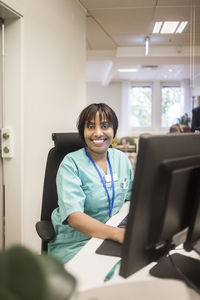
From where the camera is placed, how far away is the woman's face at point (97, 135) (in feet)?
4.92

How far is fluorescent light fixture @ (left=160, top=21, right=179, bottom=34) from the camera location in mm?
4069

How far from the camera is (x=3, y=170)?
205 centimetres

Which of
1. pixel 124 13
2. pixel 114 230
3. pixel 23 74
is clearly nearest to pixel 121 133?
pixel 124 13

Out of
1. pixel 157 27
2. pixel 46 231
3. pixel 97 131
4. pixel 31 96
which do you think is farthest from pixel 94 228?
pixel 157 27

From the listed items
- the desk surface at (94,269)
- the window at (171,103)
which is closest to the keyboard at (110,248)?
the desk surface at (94,269)

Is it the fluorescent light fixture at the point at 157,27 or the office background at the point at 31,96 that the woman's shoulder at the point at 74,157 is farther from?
the fluorescent light fixture at the point at 157,27

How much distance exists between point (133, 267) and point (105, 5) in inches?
130

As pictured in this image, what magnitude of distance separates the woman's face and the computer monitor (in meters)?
0.73

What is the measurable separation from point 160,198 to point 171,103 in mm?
10064

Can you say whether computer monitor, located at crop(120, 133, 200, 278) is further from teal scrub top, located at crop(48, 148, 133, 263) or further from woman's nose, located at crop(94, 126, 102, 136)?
woman's nose, located at crop(94, 126, 102, 136)

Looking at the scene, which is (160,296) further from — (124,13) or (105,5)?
(124,13)

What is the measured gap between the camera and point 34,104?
7.25 ft

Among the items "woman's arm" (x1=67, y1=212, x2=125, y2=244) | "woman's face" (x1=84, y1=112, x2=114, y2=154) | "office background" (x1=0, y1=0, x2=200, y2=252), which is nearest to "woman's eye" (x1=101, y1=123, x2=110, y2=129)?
"woman's face" (x1=84, y1=112, x2=114, y2=154)

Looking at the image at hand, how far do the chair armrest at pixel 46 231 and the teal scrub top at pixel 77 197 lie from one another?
27 mm
